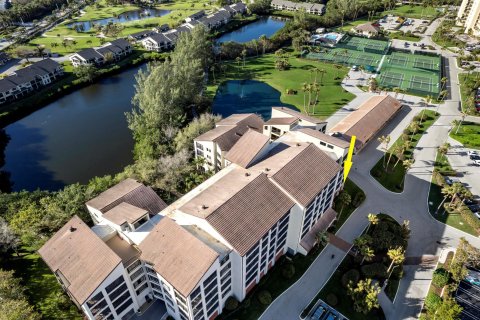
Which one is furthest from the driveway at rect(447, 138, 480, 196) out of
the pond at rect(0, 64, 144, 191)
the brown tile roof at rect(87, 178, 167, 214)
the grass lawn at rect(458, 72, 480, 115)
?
the pond at rect(0, 64, 144, 191)

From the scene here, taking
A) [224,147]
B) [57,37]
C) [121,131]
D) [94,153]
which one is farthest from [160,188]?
[57,37]

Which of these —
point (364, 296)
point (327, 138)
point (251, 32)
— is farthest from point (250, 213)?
point (251, 32)

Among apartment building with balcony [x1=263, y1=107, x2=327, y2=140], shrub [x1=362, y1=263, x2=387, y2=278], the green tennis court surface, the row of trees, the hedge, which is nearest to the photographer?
the row of trees

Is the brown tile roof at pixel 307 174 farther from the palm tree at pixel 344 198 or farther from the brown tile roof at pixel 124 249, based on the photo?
the brown tile roof at pixel 124 249

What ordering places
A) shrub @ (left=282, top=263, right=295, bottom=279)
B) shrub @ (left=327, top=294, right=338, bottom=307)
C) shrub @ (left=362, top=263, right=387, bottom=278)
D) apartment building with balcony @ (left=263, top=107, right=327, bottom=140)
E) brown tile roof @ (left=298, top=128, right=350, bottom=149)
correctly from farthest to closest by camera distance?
apartment building with balcony @ (left=263, top=107, right=327, bottom=140) < brown tile roof @ (left=298, top=128, right=350, bottom=149) < shrub @ (left=282, top=263, right=295, bottom=279) < shrub @ (left=362, top=263, right=387, bottom=278) < shrub @ (left=327, top=294, right=338, bottom=307)

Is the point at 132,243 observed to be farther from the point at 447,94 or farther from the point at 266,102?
the point at 447,94

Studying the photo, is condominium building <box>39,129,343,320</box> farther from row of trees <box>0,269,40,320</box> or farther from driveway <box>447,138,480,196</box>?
driveway <box>447,138,480,196</box>

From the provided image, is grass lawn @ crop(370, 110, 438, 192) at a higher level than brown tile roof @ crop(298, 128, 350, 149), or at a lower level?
lower
